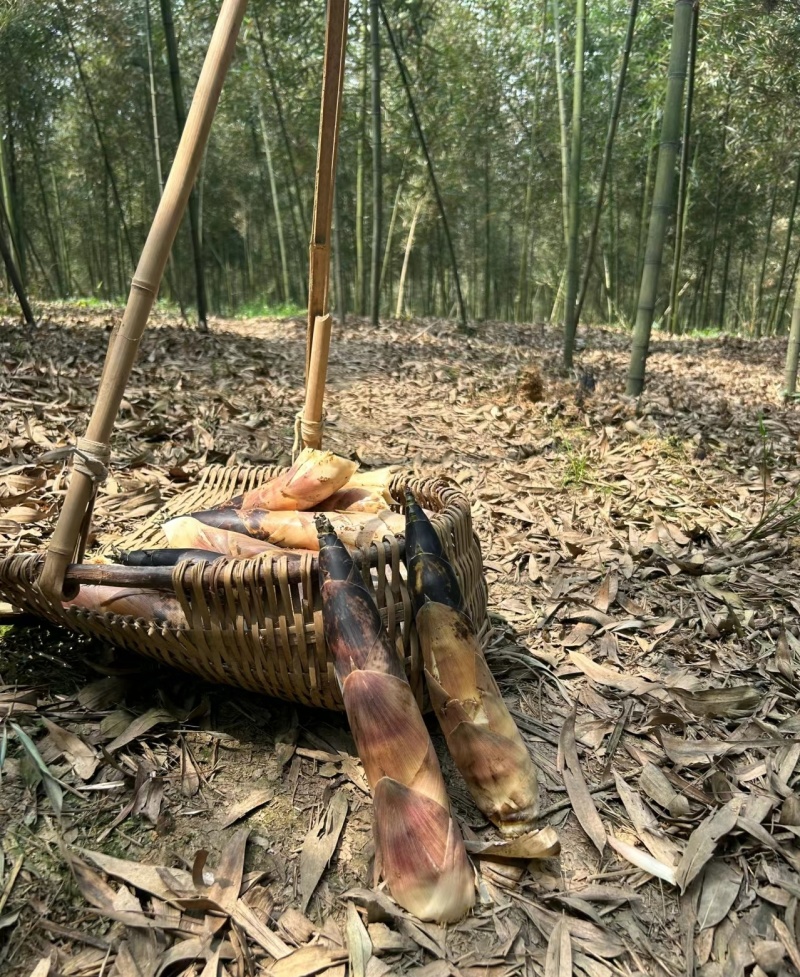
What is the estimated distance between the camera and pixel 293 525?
57.0 inches

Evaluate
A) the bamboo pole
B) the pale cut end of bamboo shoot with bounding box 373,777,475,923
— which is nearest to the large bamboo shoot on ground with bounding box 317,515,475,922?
the pale cut end of bamboo shoot with bounding box 373,777,475,923

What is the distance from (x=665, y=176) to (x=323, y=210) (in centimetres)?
240

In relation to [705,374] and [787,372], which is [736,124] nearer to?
[705,374]

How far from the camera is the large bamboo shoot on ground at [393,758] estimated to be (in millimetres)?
850

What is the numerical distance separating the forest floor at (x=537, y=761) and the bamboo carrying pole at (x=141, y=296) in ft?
0.40

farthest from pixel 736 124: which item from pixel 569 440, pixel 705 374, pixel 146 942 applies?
pixel 146 942

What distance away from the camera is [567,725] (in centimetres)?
Result: 125

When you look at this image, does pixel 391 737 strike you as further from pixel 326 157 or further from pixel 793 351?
pixel 793 351

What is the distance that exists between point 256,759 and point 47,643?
52 centimetres

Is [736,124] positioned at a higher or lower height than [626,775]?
higher

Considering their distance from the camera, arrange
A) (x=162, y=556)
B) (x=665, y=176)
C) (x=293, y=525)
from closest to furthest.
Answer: (x=162, y=556) < (x=293, y=525) < (x=665, y=176)

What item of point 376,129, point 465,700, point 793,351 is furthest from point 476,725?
point 376,129

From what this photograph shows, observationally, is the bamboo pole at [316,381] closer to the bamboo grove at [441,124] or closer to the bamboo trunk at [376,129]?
the bamboo grove at [441,124]

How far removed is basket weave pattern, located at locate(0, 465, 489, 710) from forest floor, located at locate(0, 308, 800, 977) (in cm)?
12
